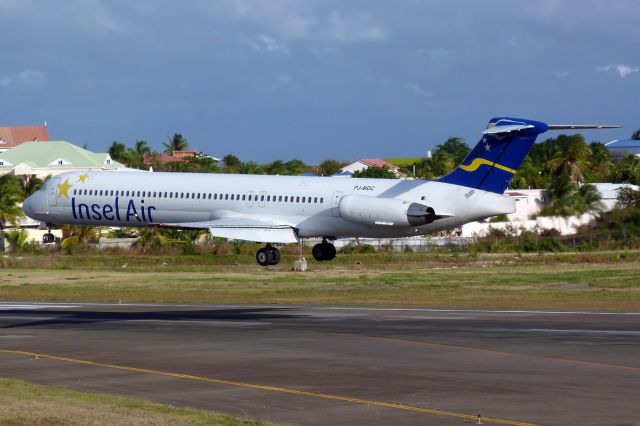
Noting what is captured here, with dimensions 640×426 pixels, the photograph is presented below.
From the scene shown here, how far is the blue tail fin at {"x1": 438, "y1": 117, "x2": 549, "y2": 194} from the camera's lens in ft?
178

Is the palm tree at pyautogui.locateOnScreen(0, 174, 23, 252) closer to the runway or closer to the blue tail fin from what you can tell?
the runway

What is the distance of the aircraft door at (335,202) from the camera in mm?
56875

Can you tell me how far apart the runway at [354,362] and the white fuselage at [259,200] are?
6.00 meters

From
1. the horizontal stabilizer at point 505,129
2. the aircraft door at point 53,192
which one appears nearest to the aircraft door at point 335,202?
the horizontal stabilizer at point 505,129

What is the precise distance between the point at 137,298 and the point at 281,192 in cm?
1051

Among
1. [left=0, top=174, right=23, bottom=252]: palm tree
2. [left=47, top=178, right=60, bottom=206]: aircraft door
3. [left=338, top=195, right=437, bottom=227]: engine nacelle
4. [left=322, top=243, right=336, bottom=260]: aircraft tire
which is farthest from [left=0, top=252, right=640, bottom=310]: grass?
[left=0, top=174, right=23, bottom=252]: palm tree

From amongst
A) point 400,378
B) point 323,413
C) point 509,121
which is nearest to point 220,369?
point 400,378

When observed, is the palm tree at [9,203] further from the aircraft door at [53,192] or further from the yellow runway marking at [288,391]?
the yellow runway marking at [288,391]

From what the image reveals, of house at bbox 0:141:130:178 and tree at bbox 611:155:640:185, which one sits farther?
house at bbox 0:141:130:178

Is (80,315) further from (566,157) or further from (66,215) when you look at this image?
(566,157)

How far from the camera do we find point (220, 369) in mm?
32969

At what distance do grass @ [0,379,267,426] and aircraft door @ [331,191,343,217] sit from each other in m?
28.9

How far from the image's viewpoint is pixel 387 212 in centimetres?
5572

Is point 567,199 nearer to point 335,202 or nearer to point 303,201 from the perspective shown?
point 335,202
